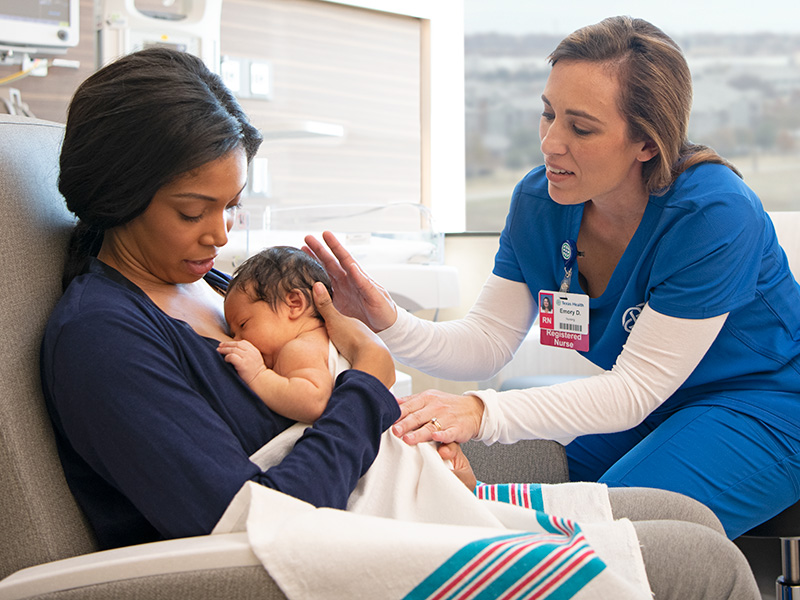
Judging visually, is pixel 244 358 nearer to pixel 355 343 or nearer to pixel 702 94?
pixel 355 343

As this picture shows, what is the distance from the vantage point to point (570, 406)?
1417 millimetres

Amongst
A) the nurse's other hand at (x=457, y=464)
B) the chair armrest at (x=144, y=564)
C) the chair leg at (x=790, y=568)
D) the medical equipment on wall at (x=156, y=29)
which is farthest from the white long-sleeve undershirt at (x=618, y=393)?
the medical equipment on wall at (x=156, y=29)

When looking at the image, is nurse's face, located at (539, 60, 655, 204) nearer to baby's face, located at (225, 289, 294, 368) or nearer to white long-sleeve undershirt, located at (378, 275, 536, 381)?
white long-sleeve undershirt, located at (378, 275, 536, 381)

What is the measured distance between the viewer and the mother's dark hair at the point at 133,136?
99cm

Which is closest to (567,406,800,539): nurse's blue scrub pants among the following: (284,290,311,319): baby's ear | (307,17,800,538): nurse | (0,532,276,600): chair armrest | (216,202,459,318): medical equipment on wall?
(307,17,800,538): nurse

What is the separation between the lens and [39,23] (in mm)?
2539

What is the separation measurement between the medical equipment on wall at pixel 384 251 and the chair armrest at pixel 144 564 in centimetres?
143

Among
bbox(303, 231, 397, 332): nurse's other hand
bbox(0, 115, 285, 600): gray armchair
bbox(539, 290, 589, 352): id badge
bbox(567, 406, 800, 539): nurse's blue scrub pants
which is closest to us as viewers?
bbox(0, 115, 285, 600): gray armchair

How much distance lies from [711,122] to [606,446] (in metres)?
2.32

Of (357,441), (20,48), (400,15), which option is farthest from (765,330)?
(400,15)

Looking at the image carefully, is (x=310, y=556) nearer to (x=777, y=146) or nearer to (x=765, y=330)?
(x=765, y=330)

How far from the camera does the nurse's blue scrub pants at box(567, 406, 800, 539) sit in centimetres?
138

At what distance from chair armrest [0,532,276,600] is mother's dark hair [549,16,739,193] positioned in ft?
3.54

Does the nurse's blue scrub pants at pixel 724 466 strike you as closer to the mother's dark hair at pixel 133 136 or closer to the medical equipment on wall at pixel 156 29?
the mother's dark hair at pixel 133 136
